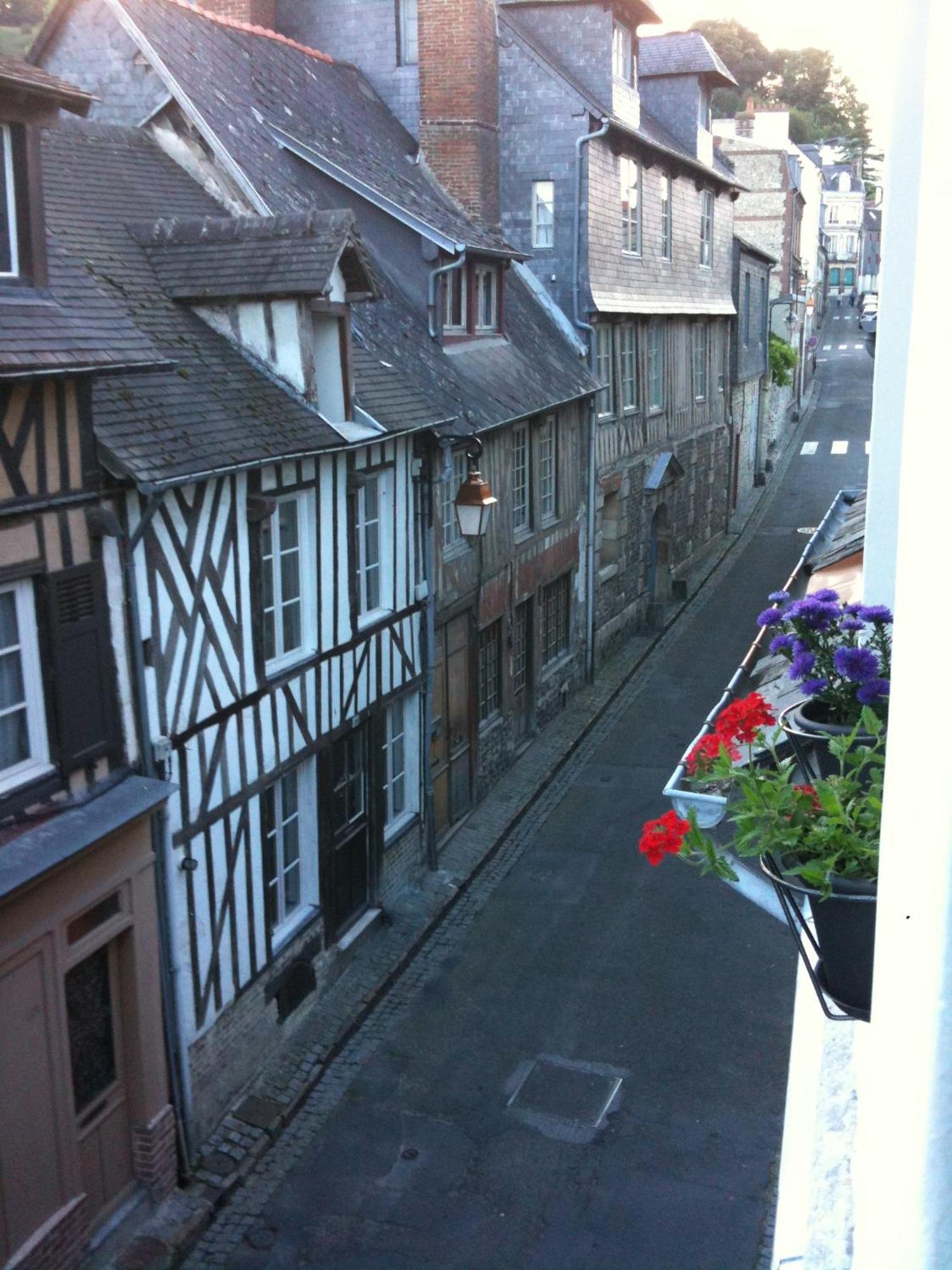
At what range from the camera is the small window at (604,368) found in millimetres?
18812

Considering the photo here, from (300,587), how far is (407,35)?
10089mm

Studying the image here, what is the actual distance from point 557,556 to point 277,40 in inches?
296

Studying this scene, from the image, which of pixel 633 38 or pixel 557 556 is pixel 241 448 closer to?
pixel 557 556

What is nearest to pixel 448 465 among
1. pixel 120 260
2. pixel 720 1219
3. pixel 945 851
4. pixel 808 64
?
pixel 120 260

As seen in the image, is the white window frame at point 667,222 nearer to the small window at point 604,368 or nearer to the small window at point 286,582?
the small window at point 604,368

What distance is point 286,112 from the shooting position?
14.0 meters

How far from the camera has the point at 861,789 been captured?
10.6 ft

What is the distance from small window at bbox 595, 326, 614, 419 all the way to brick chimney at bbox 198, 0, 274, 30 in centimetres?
627

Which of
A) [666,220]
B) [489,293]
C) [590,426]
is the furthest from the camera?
[666,220]

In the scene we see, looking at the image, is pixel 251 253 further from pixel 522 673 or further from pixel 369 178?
pixel 522 673

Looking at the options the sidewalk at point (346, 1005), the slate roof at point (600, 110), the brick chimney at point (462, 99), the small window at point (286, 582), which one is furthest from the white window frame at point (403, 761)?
the slate roof at point (600, 110)

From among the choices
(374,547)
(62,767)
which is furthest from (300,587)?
(62,767)

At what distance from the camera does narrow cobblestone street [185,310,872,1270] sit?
820 cm

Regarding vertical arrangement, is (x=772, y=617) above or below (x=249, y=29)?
below
